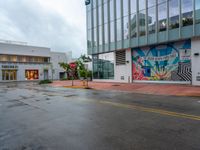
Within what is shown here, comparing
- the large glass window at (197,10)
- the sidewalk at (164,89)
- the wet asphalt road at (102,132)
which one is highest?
the large glass window at (197,10)

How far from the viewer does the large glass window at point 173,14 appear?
59.1 ft

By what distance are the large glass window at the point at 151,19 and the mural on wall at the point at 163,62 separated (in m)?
2.27

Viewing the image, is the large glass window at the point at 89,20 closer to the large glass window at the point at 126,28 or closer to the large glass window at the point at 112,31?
the large glass window at the point at 112,31

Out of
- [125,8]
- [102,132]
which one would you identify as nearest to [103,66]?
[125,8]

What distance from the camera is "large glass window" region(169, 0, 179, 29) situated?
18.0 m

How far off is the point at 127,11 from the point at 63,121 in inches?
828

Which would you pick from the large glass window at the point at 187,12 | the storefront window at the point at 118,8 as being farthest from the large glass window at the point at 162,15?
the storefront window at the point at 118,8

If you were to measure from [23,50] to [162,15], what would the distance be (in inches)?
1508

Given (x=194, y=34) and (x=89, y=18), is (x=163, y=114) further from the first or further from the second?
(x=89, y=18)

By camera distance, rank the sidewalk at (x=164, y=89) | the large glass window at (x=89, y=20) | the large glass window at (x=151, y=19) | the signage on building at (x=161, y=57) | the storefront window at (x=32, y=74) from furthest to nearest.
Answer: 1. the storefront window at (x=32, y=74)
2. the large glass window at (x=89, y=20)
3. the large glass window at (x=151, y=19)
4. the signage on building at (x=161, y=57)
5. the sidewalk at (x=164, y=89)

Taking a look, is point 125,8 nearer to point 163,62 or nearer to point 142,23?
point 142,23

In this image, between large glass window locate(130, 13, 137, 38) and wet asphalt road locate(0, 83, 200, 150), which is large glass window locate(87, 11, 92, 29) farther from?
wet asphalt road locate(0, 83, 200, 150)

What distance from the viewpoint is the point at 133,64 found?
77.6 ft

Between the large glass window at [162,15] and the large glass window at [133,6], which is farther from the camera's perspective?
the large glass window at [133,6]
